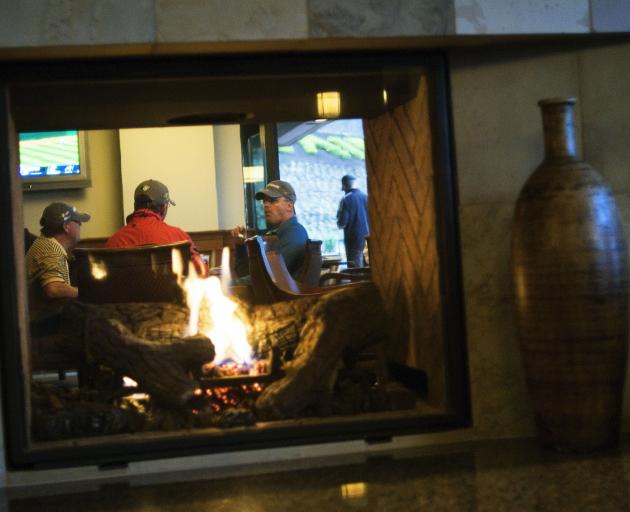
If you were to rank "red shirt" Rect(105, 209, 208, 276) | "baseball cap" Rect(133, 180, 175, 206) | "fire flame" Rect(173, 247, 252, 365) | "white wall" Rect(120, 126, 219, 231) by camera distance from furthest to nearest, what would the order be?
"white wall" Rect(120, 126, 219, 231), "baseball cap" Rect(133, 180, 175, 206), "red shirt" Rect(105, 209, 208, 276), "fire flame" Rect(173, 247, 252, 365)

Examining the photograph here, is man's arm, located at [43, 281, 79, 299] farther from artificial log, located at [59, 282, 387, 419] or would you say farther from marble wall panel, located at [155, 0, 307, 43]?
marble wall panel, located at [155, 0, 307, 43]

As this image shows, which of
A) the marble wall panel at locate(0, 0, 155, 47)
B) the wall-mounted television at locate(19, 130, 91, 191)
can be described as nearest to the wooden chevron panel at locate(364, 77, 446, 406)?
the marble wall panel at locate(0, 0, 155, 47)

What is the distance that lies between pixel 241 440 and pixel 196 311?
1.68ft

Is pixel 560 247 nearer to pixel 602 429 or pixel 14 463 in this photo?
pixel 602 429

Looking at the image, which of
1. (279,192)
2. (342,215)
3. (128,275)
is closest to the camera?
(128,275)

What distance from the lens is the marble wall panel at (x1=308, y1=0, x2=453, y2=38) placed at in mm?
2977

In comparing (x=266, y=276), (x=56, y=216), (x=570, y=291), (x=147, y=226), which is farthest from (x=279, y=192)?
(x=570, y=291)

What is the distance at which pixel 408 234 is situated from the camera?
11.6ft

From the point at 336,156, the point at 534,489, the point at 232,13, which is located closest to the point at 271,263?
the point at 336,156

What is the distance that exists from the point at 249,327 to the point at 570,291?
107cm

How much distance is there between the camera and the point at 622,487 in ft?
8.77

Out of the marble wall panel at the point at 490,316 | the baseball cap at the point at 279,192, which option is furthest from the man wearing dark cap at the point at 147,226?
the marble wall panel at the point at 490,316

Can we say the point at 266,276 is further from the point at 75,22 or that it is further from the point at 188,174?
the point at 188,174

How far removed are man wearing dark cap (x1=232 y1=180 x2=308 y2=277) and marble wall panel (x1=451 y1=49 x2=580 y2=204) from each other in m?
1.12
